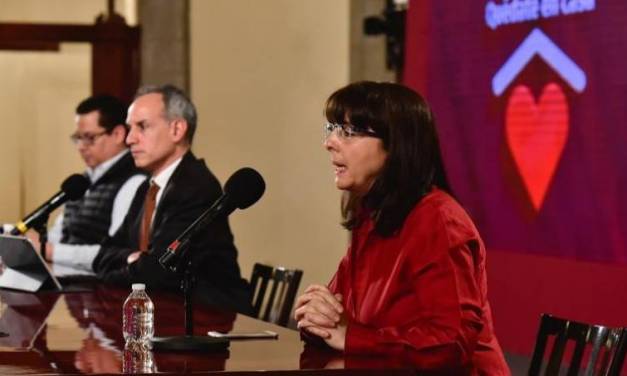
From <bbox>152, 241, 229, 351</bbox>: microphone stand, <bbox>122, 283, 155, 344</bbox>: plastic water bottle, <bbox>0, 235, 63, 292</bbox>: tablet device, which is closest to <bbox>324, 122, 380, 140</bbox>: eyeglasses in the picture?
<bbox>152, 241, 229, 351</bbox>: microphone stand

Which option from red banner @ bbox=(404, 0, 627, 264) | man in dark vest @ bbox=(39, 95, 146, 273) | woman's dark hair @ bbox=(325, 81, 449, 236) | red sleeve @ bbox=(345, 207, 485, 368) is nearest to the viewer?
red sleeve @ bbox=(345, 207, 485, 368)

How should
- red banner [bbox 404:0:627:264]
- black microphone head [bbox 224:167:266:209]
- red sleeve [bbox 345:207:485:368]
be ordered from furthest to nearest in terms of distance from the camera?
red banner [bbox 404:0:627:264]
black microphone head [bbox 224:167:266:209]
red sleeve [bbox 345:207:485:368]

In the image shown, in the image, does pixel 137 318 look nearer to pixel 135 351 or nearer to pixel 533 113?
pixel 135 351

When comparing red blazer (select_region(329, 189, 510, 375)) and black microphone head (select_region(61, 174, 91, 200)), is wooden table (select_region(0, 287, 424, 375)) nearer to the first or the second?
red blazer (select_region(329, 189, 510, 375))

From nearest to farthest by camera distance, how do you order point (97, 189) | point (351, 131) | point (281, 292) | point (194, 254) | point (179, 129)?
point (351, 131) < point (194, 254) < point (281, 292) < point (179, 129) < point (97, 189)

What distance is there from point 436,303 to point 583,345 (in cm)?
41

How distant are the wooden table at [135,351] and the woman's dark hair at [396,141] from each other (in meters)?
0.39

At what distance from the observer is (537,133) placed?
6.96 meters

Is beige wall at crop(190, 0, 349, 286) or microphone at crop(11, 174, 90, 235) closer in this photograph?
microphone at crop(11, 174, 90, 235)

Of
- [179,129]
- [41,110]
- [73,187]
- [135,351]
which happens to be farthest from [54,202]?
[41,110]

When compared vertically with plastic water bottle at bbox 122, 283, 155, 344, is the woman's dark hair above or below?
above

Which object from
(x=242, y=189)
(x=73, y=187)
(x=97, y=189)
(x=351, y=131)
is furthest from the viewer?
(x=97, y=189)

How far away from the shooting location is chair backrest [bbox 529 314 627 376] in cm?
304

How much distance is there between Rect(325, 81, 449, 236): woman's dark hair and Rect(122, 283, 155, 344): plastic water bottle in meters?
0.59
